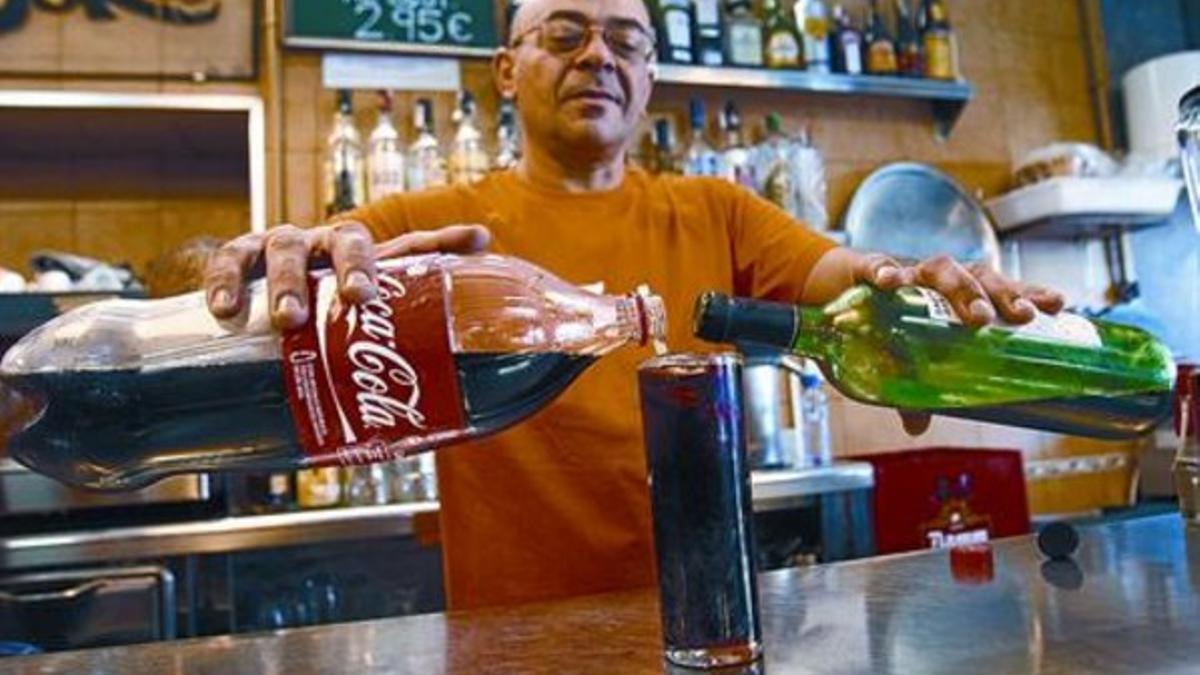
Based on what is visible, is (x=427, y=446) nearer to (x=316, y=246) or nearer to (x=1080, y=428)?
(x=316, y=246)

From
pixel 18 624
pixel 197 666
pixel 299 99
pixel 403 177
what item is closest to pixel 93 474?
pixel 197 666

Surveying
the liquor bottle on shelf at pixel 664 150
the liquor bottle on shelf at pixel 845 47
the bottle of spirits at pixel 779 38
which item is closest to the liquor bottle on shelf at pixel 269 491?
the liquor bottle on shelf at pixel 664 150

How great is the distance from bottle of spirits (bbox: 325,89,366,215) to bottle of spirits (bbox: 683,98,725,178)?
701 mm

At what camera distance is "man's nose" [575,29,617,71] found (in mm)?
980

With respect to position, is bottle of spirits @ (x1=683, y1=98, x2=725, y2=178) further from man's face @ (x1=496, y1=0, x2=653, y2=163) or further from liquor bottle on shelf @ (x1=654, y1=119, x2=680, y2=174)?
man's face @ (x1=496, y1=0, x2=653, y2=163)

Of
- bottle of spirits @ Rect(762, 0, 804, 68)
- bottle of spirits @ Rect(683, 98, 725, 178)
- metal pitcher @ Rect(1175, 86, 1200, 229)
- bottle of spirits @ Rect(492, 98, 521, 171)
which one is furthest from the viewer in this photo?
bottle of spirits @ Rect(762, 0, 804, 68)

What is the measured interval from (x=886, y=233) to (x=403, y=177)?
1.19m

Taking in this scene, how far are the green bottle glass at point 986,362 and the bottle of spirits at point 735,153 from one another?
50.9 inches

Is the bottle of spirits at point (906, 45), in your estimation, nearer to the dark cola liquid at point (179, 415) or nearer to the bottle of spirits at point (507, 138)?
the bottle of spirits at point (507, 138)

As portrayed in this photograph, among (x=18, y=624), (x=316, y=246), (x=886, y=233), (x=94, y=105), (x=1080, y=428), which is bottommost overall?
(x=18, y=624)

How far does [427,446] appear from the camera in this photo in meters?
0.53

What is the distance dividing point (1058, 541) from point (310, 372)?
1.98 feet

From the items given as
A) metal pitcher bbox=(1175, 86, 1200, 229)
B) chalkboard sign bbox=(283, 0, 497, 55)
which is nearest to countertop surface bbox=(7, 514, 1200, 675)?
metal pitcher bbox=(1175, 86, 1200, 229)

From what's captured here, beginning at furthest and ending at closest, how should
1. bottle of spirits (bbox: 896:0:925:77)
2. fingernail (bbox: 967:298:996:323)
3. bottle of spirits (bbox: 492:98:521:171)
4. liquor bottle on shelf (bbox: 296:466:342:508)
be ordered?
bottle of spirits (bbox: 896:0:925:77)
bottle of spirits (bbox: 492:98:521:171)
liquor bottle on shelf (bbox: 296:466:342:508)
fingernail (bbox: 967:298:996:323)
